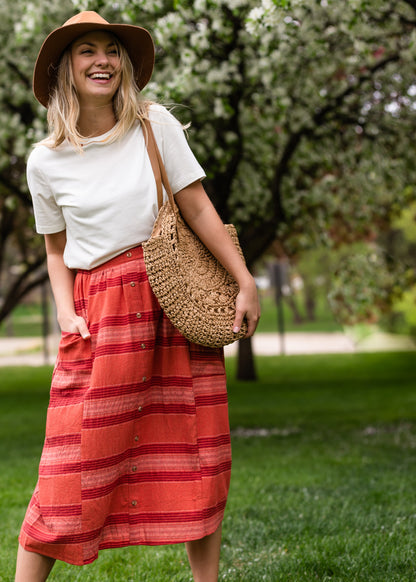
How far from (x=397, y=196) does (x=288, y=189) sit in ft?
6.65

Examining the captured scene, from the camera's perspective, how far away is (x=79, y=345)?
2471 mm

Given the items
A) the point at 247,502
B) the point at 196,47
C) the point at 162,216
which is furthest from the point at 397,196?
the point at 162,216

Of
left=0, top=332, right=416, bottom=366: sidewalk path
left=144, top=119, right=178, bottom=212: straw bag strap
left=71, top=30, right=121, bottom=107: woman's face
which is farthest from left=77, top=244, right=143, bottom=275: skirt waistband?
left=0, top=332, right=416, bottom=366: sidewalk path

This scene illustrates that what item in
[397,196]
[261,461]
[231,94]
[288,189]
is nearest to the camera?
[261,461]

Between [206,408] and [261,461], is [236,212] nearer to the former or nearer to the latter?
[261,461]

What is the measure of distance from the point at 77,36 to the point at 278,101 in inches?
207

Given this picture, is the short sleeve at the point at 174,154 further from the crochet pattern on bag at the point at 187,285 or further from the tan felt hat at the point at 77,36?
the tan felt hat at the point at 77,36

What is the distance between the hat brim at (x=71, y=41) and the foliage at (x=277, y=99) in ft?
9.55

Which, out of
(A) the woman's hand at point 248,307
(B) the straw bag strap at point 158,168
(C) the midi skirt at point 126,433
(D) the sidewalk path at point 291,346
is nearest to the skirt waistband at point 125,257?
(C) the midi skirt at point 126,433

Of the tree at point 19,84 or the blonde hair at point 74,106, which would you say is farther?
the tree at point 19,84

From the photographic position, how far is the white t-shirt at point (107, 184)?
2451 millimetres


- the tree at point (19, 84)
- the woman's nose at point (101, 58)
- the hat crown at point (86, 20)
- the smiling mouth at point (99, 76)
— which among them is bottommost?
the smiling mouth at point (99, 76)

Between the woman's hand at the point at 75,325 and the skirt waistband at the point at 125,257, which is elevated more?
the skirt waistband at the point at 125,257

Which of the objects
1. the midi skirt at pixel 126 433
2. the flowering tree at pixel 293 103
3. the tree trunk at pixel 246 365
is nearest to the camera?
the midi skirt at pixel 126 433
